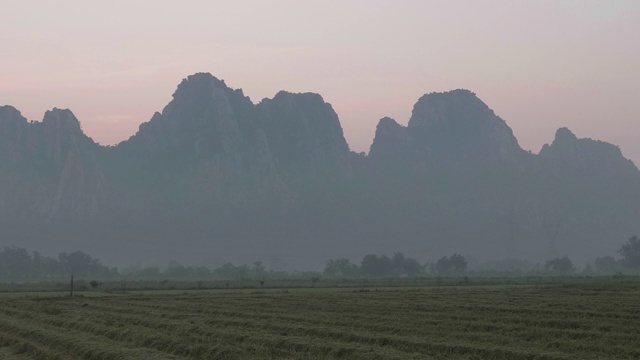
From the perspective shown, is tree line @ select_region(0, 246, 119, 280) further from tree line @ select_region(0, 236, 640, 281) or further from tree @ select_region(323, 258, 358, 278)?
tree @ select_region(323, 258, 358, 278)

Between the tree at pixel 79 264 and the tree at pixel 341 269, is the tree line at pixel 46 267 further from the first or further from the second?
the tree at pixel 341 269

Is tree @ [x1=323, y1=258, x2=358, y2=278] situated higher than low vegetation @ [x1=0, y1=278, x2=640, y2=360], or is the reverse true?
tree @ [x1=323, y1=258, x2=358, y2=278]

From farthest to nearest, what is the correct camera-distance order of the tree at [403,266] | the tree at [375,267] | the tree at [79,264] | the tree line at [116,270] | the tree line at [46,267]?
the tree at [403,266] < the tree at [375,267] < the tree at [79,264] < the tree line at [116,270] < the tree line at [46,267]

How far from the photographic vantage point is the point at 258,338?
26906 mm

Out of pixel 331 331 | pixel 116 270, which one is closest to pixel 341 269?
pixel 116 270

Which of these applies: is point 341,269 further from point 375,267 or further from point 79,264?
point 79,264

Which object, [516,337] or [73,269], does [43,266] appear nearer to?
[73,269]

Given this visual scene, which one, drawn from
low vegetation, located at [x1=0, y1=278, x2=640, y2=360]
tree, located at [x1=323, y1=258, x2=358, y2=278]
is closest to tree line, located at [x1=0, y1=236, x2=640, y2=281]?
tree, located at [x1=323, y1=258, x2=358, y2=278]

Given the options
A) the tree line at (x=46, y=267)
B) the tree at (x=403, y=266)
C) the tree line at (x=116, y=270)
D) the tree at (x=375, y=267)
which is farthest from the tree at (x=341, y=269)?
the tree line at (x=46, y=267)

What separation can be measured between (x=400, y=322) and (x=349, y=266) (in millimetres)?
157842

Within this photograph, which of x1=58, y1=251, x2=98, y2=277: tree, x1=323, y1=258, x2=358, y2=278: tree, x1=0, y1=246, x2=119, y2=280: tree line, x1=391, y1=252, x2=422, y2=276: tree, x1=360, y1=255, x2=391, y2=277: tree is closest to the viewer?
x1=0, y1=246, x2=119, y2=280: tree line

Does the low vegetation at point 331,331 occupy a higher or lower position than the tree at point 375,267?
lower

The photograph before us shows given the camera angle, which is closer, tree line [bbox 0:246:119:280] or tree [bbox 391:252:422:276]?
tree line [bbox 0:246:119:280]

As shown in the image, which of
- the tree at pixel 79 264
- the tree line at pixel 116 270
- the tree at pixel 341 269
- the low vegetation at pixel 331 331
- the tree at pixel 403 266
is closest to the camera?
the low vegetation at pixel 331 331
